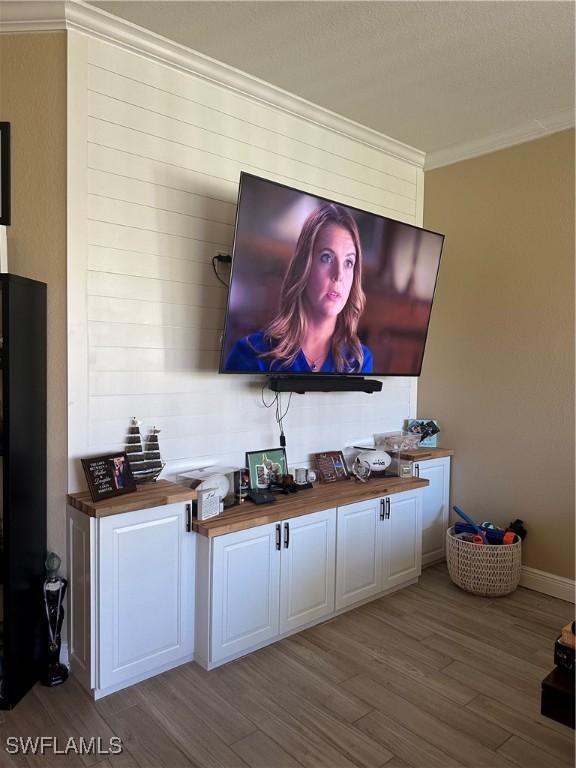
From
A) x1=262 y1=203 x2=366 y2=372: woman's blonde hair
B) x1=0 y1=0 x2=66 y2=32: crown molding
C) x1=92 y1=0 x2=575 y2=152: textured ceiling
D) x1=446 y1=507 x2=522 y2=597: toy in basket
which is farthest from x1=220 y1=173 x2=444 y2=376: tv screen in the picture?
x1=446 y1=507 x2=522 y2=597: toy in basket

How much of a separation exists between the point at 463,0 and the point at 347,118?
1.12 metres

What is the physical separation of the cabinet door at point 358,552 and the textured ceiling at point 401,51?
2218 mm

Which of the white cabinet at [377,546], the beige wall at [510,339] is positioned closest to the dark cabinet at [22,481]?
the white cabinet at [377,546]

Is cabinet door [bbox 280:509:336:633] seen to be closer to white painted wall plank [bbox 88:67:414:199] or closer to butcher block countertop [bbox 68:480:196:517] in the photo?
butcher block countertop [bbox 68:480:196:517]

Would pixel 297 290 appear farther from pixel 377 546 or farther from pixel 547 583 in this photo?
pixel 547 583

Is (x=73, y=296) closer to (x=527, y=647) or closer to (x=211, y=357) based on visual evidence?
(x=211, y=357)


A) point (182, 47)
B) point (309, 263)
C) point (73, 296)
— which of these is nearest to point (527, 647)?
point (309, 263)

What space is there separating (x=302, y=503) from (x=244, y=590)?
50cm

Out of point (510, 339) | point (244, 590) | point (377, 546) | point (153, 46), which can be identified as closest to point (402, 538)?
point (377, 546)

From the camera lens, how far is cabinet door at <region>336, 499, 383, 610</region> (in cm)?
283

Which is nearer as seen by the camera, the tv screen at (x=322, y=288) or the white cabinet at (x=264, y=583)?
the white cabinet at (x=264, y=583)

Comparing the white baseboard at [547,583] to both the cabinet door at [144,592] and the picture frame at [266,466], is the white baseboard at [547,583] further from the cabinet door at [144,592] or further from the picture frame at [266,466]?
the cabinet door at [144,592]

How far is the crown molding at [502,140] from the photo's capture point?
122 inches

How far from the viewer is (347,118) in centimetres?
323
